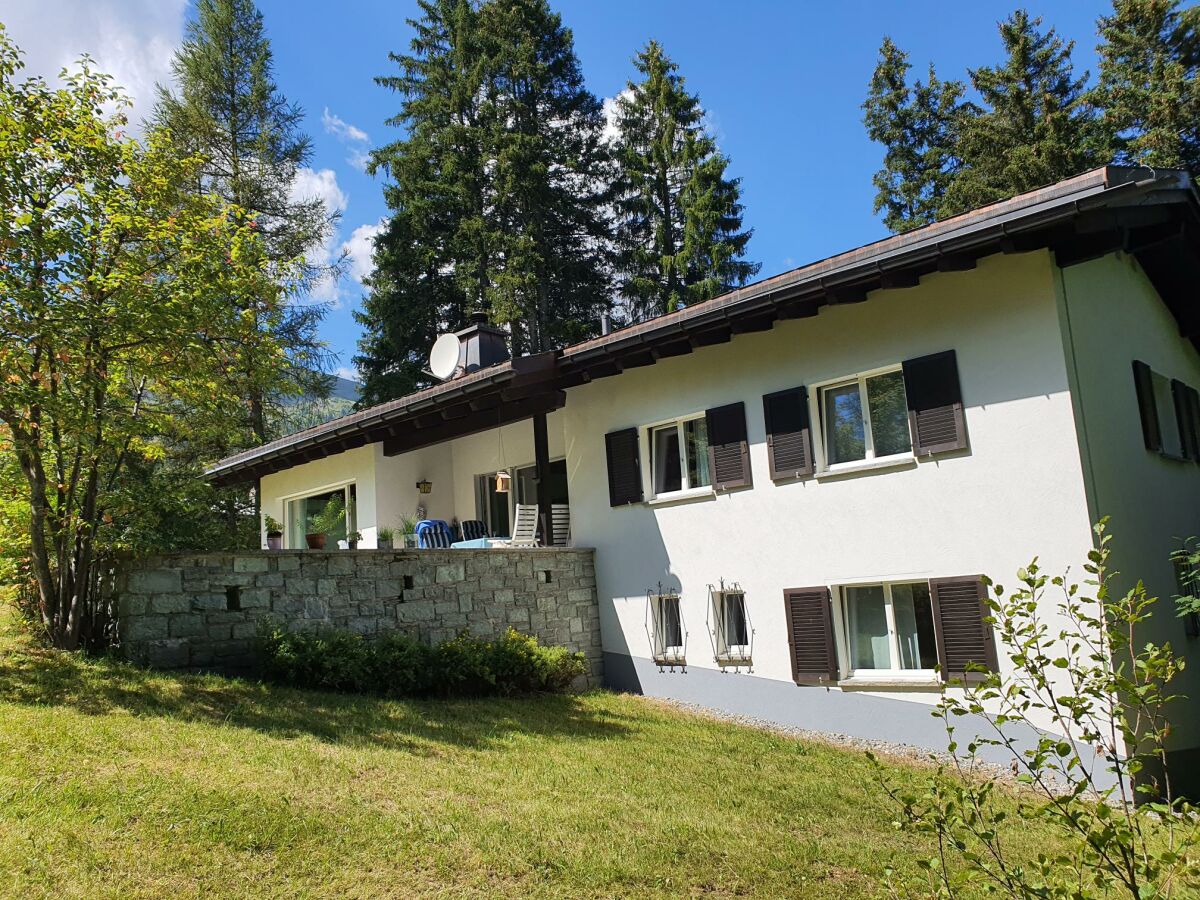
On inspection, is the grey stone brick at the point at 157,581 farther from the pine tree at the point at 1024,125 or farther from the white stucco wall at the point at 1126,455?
the pine tree at the point at 1024,125

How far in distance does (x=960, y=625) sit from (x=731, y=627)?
9.86 feet

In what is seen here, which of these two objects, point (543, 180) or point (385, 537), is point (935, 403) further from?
point (543, 180)

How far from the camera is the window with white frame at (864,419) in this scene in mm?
9922

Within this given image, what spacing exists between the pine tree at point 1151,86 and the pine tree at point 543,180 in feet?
46.5

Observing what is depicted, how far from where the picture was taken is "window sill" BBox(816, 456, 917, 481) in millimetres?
9648

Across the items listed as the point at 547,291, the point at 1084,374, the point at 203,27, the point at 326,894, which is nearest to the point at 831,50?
the point at 547,291

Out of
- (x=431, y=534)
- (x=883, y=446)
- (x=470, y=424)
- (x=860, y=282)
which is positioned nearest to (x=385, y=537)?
(x=431, y=534)

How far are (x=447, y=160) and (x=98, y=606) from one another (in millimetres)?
20873

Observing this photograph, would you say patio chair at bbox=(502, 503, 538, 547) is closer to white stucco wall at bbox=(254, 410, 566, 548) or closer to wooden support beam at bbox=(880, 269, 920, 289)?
white stucco wall at bbox=(254, 410, 566, 548)

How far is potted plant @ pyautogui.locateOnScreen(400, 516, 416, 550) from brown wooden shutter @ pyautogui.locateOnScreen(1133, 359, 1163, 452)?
10.3 meters

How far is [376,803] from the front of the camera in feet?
19.4

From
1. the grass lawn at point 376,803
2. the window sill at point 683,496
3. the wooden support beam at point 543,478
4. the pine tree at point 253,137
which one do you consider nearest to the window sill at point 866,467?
the window sill at point 683,496

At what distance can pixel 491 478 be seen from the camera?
1546cm

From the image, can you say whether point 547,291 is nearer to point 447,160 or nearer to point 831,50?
point 447,160
